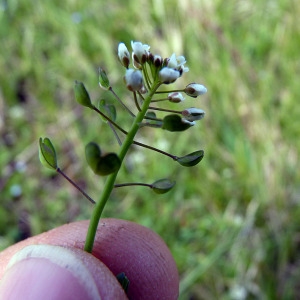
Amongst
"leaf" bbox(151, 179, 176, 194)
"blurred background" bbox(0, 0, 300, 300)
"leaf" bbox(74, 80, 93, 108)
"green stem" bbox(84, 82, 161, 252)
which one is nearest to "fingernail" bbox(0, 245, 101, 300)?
"green stem" bbox(84, 82, 161, 252)

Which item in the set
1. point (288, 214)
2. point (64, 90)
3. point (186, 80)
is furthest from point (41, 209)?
point (288, 214)

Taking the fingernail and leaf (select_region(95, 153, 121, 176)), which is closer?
leaf (select_region(95, 153, 121, 176))

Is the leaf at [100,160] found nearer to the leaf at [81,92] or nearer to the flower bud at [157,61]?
the leaf at [81,92]

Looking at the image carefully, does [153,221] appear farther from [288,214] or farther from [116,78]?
[116,78]

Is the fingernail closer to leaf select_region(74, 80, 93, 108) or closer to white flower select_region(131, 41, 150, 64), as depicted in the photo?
leaf select_region(74, 80, 93, 108)

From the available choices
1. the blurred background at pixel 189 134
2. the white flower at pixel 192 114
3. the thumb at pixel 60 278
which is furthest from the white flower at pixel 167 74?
the blurred background at pixel 189 134

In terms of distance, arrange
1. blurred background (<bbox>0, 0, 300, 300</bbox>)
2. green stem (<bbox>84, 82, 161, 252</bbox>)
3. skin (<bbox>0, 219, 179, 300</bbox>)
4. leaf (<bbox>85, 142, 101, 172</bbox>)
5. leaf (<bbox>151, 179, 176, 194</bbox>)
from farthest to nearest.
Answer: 1. blurred background (<bbox>0, 0, 300, 300</bbox>)
2. skin (<bbox>0, 219, 179, 300</bbox>)
3. leaf (<bbox>151, 179, 176, 194</bbox>)
4. green stem (<bbox>84, 82, 161, 252</bbox>)
5. leaf (<bbox>85, 142, 101, 172</bbox>)

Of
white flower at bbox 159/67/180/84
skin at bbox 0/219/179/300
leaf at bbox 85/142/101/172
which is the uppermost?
white flower at bbox 159/67/180/84

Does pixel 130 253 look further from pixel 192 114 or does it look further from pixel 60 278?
pixel 192 114
